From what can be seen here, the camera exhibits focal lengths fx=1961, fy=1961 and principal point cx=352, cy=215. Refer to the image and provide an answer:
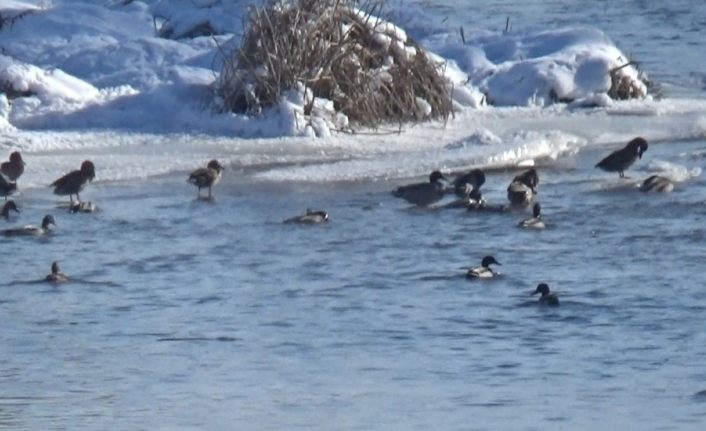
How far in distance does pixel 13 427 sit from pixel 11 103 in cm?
970

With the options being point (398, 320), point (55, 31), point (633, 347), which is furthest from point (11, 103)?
point (633, 347)

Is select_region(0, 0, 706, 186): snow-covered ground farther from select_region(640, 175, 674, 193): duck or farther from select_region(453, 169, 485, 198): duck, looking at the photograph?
select_region(640, 175, 674, 193): duck

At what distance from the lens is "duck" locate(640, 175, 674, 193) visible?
15.3 m

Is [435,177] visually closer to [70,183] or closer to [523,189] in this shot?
[523,189]

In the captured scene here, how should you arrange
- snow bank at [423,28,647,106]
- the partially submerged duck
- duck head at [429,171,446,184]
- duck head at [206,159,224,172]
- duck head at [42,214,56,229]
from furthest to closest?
snow bank at [423,28,647,106] → duck head at [206,159,224,172] → duck head at [429,171,446,184] → the partially submerged duck → duck head at [42,214,56,229]

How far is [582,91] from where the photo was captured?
19.9 meters

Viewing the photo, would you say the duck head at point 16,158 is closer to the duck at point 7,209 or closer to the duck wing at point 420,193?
the duck at point 7,209

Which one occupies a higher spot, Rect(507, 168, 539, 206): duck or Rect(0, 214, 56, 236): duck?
Rect(507, 168, 539, 206): duck

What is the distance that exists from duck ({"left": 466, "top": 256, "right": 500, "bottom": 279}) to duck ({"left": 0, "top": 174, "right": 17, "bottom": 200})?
4.08 meters

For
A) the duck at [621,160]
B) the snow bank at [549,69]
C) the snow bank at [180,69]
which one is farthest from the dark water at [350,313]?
the snow bank at [549,69]

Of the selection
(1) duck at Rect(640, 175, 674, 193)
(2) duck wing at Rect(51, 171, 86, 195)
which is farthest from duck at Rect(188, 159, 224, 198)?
(1) duck at Rect(640, 175, 674, 193)

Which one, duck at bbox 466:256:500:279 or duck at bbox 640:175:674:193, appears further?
duck at bbox 640:175:674:193

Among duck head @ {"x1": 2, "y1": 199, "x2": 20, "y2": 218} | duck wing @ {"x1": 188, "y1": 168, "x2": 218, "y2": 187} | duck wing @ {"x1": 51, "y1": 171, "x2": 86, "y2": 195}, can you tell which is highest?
duck wing @ {"x1": 188, "y1": 168, "x2": 218, "y2": 187}

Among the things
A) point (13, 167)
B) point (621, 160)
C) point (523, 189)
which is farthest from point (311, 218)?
point (621, 160)
